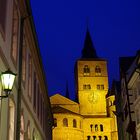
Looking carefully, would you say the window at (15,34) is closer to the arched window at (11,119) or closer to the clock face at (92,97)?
the arched window at (11,119)

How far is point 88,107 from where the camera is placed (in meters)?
94.4

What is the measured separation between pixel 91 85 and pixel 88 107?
6.68m

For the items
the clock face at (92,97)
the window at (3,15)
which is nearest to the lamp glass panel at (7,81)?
the window at (3,15)

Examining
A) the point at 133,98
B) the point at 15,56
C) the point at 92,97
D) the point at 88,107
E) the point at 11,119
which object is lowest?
the point at 11,119

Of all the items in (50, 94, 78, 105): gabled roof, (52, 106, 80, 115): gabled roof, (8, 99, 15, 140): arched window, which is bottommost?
(8, 99, 15, 140): arched window

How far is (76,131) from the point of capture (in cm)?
8225

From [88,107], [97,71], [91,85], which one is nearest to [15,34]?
[88,107]

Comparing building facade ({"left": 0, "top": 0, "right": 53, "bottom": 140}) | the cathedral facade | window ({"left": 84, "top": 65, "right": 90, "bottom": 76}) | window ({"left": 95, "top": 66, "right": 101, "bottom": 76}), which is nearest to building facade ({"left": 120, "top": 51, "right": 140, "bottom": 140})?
building facade ({"left": 0, "top": 0, "right": 53, "bottom": 140})

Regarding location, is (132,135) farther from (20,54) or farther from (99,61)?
(99,61)

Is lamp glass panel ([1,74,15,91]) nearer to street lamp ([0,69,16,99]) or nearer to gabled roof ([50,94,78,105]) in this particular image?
street lamp ([0,69,16,99])

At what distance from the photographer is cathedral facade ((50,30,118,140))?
8188cm

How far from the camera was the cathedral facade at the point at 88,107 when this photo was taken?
81875mm

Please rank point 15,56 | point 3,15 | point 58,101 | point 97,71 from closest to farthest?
point 3,15 → point 15,56 → point 58,101 → point 97,71

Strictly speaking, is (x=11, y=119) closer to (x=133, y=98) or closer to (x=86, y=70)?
(x=133, y=98)
